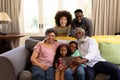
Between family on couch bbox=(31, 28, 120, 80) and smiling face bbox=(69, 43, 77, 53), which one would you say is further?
smiling face bbox=(69, 43, 77, 53)

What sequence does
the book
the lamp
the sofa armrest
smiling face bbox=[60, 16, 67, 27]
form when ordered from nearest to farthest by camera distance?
the sofa armrest → the book → smiling face bbox=[60, 16, 67, 27] → the lamp

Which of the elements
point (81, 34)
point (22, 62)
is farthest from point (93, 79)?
point (22, 62)

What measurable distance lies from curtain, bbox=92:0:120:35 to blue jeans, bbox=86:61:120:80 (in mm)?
2290

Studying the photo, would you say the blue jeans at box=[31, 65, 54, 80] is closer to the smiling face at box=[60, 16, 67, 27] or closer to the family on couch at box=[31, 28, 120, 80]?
the family on couch at box=[31, 28, 120, 80]

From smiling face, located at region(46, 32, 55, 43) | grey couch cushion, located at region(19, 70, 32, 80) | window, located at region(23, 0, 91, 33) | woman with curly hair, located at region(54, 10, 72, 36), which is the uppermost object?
window, located at region(23, 0, 91, 33)

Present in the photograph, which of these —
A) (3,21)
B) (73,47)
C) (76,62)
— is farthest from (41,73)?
(3,21)

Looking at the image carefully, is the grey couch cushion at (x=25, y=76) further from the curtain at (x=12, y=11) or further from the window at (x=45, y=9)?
the window at (x=45, y=9)

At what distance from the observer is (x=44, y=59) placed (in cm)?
283

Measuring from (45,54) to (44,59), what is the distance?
7 centimetres

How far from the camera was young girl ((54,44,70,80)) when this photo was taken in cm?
267

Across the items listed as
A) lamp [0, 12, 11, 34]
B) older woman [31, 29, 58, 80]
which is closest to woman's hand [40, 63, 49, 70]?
Answer: older woman [31, 29, 58, 80]

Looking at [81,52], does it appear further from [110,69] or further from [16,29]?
[16,29]

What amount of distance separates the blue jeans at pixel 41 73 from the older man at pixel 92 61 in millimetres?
212

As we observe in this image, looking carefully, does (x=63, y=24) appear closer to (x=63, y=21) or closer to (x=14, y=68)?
(x=63, y=21)
